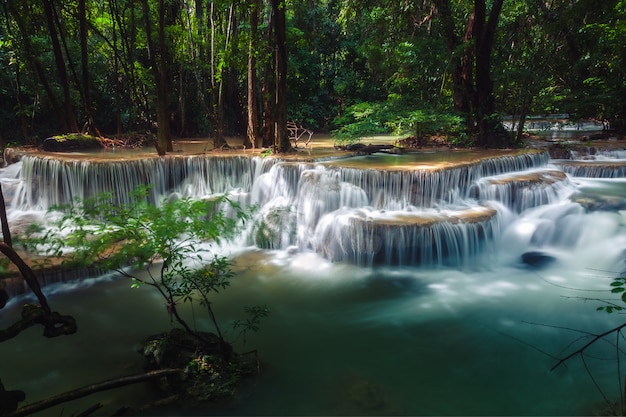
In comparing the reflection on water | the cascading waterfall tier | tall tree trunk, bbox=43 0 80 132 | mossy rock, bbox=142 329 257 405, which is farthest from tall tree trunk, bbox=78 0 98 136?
mossy rock, bbox=142 329 257 405

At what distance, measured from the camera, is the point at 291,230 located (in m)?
9.55

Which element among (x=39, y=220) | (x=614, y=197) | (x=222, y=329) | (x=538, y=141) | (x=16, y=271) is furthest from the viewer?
(x=538, y=141)

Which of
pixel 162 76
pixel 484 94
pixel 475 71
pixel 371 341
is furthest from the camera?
pixel 475 71

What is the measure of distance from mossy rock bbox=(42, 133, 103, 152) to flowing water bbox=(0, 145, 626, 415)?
3.95 ft

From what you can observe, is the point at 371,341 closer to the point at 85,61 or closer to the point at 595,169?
the point at 595,169

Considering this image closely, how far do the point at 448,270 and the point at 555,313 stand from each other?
203cm

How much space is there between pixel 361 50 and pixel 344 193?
10072mm

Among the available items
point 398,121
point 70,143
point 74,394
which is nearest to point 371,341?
point 74,394

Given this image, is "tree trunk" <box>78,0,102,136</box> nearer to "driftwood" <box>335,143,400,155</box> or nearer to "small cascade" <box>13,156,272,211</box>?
"small cascade" <box>13,156,272,211</box>

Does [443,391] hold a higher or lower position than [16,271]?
lower

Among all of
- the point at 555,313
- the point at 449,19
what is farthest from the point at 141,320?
the point at 449,19

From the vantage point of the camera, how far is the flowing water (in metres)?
4.84

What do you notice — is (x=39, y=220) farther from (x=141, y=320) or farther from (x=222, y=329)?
(x=222, y=329)

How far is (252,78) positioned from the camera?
12.4 metres
